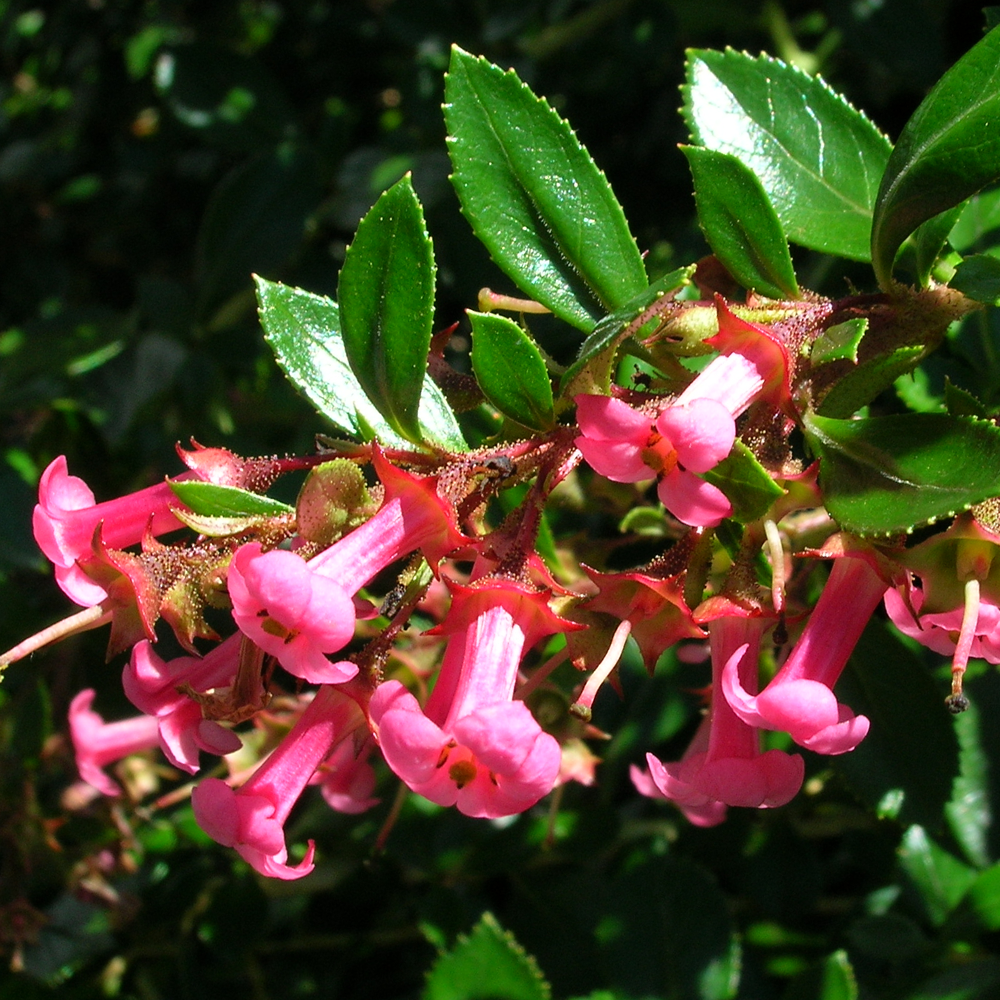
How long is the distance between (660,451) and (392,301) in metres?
0.27

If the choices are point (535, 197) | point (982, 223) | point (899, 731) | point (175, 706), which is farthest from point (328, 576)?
point (982, 223)

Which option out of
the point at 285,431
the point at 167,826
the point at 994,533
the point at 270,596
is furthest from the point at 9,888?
the point at 994,533

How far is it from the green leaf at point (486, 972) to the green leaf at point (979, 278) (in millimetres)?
946

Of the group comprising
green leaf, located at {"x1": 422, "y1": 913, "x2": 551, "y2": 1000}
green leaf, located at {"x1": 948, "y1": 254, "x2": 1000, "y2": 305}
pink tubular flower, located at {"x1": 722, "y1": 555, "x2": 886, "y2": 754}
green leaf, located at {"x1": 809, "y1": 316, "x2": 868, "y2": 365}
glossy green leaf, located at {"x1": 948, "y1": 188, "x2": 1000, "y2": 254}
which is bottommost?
green leaf, located at {"x1": 422, "y1": 913, "x2": 551, "y2": 1000}

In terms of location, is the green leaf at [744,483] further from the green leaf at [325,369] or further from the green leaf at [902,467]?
the green leaf at [325,369]

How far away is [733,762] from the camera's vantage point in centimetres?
89

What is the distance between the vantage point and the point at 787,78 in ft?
4.02

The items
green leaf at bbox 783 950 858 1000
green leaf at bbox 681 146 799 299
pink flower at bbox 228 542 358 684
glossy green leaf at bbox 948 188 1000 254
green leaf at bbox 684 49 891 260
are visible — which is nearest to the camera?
pink flower at bbox 228 542 358 684

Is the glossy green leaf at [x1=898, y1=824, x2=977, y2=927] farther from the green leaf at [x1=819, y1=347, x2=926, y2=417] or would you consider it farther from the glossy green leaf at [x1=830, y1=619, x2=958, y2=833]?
the green leaf at [x1=819, y1=347, x2=926, y2=417]

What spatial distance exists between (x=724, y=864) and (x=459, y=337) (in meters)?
1.22

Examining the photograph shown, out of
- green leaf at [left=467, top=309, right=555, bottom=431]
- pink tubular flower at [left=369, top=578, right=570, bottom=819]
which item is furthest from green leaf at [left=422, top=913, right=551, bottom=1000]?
green leaf at [left=467, top=309, right=555, bottom=431]

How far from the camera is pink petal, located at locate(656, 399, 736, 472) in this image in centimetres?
78

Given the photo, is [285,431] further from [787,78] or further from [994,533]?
[994,533]

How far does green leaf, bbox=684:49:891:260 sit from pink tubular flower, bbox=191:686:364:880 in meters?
0.66
